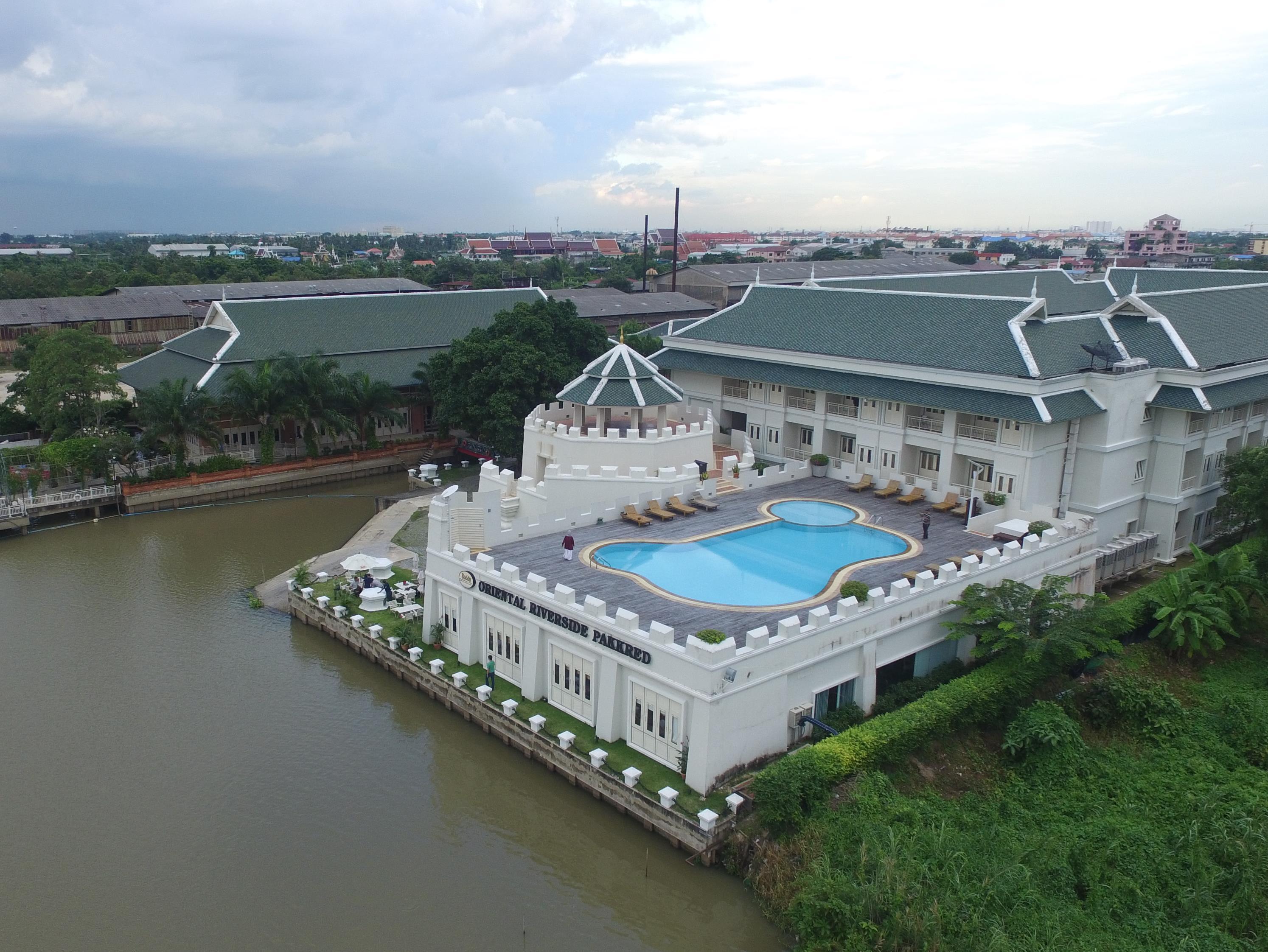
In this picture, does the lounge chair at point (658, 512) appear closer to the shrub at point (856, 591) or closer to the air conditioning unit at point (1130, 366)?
the shrub at point (856, 591)

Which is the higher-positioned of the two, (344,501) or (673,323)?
(673,323)

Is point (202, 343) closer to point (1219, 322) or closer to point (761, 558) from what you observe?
point (761, 558)

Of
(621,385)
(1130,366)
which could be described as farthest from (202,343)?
(1130,366)

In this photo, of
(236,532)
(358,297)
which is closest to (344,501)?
(236,532)

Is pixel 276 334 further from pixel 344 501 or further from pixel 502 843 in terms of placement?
pixel 502 843

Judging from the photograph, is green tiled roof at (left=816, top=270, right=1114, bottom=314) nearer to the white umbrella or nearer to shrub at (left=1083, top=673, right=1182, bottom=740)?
the white umbrella

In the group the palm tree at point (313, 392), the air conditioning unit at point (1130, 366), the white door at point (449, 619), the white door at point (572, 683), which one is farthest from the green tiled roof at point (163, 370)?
the air conditioning unit at point (1130, 366)
